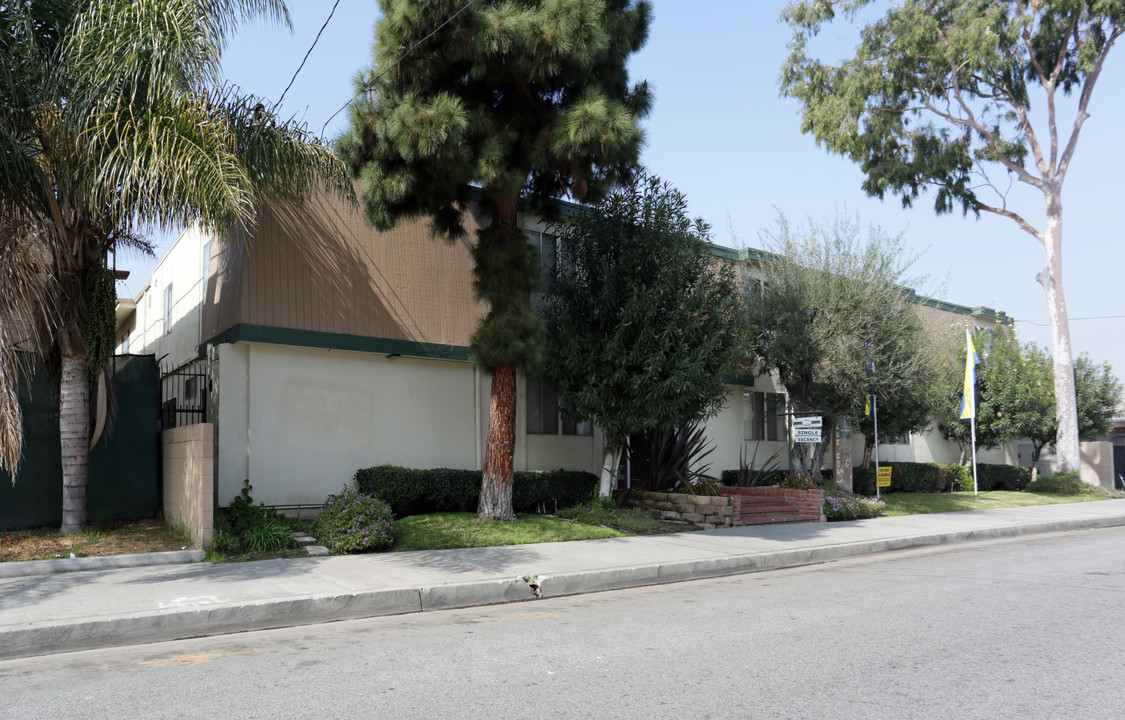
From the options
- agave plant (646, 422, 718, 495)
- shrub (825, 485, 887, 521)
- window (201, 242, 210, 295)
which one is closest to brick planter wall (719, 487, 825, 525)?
shrub (825, 485, 887, 521)

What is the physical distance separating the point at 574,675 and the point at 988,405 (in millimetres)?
25248

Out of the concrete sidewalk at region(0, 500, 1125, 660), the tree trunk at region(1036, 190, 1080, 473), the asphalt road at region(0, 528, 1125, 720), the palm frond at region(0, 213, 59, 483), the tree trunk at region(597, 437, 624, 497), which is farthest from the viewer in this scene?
the tree trunk at region(1036, 190, 1080, 473)

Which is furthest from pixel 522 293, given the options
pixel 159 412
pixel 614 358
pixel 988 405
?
pixel 988 405

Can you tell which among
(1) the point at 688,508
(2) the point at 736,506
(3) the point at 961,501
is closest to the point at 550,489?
(1) the point at 688,508

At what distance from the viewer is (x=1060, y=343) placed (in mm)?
26234

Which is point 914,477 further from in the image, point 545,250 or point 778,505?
point 545,250

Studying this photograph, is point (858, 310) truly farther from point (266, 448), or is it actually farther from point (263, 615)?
point (263, 615)

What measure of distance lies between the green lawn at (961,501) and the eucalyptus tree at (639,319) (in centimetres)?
729

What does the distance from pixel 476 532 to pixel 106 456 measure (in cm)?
549

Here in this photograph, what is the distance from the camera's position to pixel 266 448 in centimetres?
1295

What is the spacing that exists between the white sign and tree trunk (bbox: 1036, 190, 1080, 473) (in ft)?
46.5

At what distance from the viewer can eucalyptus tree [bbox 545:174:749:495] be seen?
1322 cm

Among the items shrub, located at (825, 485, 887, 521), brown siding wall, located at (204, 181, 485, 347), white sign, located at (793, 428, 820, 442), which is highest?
brown siding wall, located at (204, 181, 485, 347)

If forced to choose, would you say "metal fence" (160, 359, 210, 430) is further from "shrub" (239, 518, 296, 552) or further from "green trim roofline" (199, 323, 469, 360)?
"shrub" (239, 518, 296, 552)
